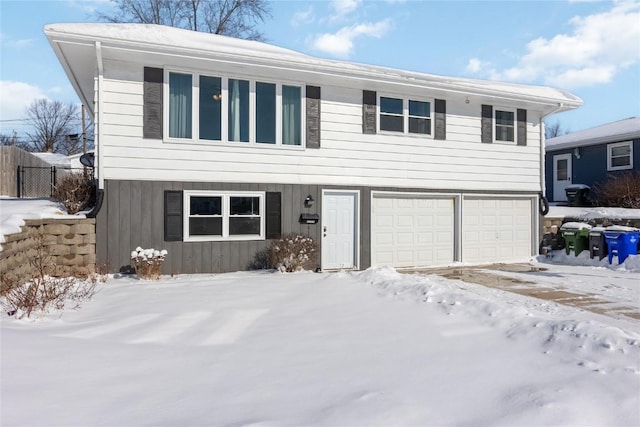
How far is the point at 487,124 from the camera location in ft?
36.6

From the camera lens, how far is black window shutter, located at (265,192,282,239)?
9117mm

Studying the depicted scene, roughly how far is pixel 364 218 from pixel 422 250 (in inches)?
73.7

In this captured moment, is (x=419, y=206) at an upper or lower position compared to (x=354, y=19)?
lower

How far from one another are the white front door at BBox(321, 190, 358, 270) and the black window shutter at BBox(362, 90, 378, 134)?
158cm

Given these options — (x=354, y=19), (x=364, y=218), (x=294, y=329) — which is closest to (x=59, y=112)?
(x=354, y=19)

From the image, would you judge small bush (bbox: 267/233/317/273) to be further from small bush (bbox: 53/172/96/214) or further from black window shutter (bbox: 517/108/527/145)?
black window shutter (bbox: 517/108/527/145)

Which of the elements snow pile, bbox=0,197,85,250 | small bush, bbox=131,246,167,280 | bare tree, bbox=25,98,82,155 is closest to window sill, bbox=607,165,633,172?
small bush, bbox=131,246,167,280

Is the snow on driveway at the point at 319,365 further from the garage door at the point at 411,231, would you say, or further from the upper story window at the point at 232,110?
the garage door at the point at 411,231

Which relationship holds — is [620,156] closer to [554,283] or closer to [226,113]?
[554,283]

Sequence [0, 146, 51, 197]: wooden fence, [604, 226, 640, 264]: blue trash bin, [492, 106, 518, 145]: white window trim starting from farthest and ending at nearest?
[0, 146, 51, 197]: wooden fence
[492, 106, 518, 145]: white window trim
[604, 226, 640, 264]: blue trash bin

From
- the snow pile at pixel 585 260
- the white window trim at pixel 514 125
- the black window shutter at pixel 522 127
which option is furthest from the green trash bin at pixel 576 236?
the white window trim at pixel 514 125

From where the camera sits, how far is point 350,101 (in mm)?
9812

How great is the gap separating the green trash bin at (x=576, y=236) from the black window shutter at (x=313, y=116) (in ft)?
23.5

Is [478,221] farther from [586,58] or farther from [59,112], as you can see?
[59,112]
